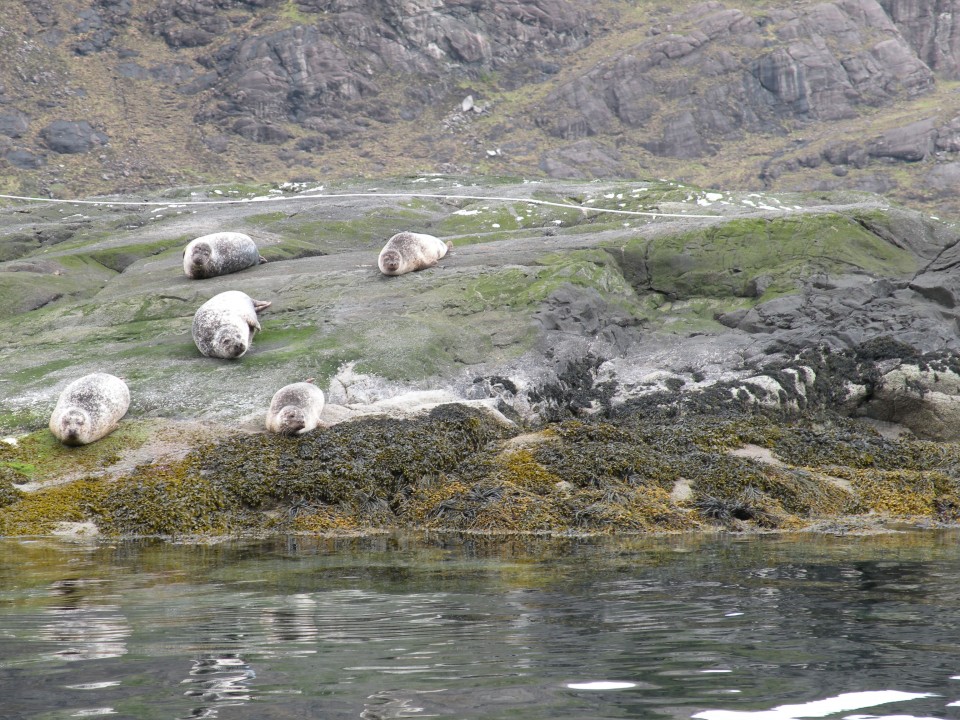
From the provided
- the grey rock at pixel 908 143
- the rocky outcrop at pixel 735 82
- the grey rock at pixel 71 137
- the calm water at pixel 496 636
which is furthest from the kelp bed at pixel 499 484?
the rocky outcrop at pixel 735 82

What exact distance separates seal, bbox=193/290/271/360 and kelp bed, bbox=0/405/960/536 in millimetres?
2171

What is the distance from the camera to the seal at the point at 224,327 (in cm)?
1240

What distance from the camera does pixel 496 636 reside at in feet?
13.1

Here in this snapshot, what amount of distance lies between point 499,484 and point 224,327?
16.7 feet

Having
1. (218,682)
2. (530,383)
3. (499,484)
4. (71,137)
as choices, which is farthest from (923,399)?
(71,137)

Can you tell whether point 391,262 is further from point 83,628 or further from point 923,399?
point 83,628

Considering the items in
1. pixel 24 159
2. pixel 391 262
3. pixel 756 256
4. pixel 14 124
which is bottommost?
pixel 756 256

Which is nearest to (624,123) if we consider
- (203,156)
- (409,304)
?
(203,156)

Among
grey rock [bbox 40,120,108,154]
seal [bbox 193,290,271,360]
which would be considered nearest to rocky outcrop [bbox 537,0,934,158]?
grey rock [bbox 40,120,108,154]

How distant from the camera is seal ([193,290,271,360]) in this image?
488 inches

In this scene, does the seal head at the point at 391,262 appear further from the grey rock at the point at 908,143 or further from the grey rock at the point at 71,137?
the grey rock at the point at 908,143

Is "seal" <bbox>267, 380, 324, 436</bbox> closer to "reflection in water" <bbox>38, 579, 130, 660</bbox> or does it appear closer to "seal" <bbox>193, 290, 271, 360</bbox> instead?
"seal" <bbox>193, 290, 271, 360</bbox>

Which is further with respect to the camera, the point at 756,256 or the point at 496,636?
the point at 756,256

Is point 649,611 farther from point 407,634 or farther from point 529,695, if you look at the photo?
point 529,695
